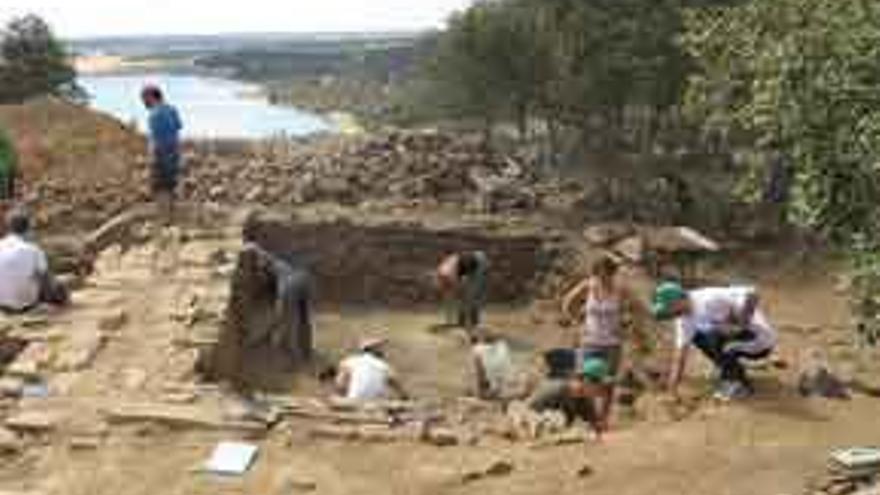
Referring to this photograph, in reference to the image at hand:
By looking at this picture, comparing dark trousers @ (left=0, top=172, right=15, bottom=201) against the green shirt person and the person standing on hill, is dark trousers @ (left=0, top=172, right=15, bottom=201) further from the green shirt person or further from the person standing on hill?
the person standing on hill

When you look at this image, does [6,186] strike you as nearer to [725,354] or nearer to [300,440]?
[300,440]

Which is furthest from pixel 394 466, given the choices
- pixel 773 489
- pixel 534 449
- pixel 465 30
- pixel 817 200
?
pixel 465 30

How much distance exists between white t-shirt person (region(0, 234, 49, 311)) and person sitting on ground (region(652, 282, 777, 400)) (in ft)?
17.5

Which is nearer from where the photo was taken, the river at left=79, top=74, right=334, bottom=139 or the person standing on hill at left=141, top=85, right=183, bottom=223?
the person standing on hill at left=141, top=85, right=183, bottom=223

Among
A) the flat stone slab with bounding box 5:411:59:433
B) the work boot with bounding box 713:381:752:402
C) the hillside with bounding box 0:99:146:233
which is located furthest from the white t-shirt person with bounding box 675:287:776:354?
the hillside with bounding box 0:99:146:233

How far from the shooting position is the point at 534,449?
388 inches

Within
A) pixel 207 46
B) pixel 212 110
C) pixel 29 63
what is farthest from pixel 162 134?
pixel 207 46

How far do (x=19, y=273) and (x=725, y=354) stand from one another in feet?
19.8

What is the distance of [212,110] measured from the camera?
166 feet

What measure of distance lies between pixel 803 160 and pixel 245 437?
407 cm

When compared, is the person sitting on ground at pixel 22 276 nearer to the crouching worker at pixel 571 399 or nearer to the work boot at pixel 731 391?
the crouching worker at pixel 571 399

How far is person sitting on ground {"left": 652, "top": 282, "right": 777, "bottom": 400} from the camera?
459 inches

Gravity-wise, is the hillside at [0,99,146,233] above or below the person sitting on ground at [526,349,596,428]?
above

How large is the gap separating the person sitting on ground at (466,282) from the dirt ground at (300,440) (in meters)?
1.98
